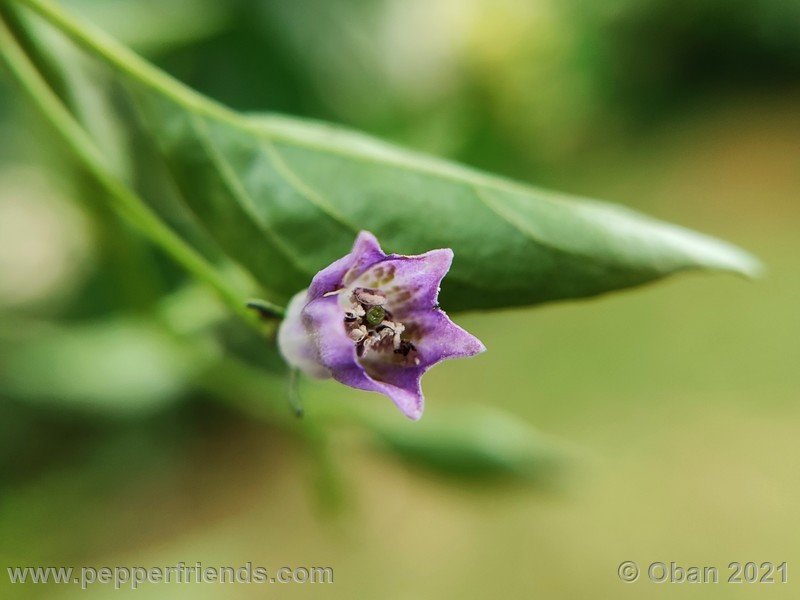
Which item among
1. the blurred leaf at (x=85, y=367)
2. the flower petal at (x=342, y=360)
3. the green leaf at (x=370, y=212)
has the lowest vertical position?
the flower petal at (x=342, y=360)

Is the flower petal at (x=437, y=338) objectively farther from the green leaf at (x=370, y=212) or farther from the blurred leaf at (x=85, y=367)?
the blurred leaf at (x=85, y=367)

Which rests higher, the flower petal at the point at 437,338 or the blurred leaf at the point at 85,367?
the blurred leaf at the point at 85,367

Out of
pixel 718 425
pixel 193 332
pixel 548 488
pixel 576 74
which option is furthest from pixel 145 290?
→ pixel 576 74

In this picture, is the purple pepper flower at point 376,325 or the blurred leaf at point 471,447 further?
the blurred leaf at point 471,447

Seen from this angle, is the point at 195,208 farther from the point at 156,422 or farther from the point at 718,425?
the point at 718,425

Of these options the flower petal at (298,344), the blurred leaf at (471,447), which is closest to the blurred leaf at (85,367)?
the blurred leaf at (471,447)

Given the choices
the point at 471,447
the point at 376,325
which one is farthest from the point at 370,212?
the point at 471,447
